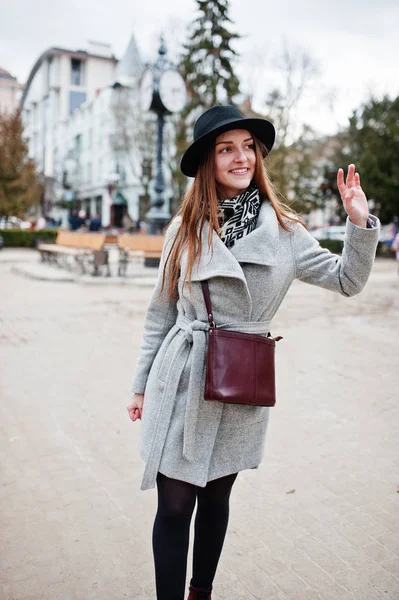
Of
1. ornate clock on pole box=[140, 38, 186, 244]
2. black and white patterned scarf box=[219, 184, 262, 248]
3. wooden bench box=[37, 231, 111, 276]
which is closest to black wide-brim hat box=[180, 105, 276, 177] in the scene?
black and white patterned scarf box=[219, 184, 262, 248]

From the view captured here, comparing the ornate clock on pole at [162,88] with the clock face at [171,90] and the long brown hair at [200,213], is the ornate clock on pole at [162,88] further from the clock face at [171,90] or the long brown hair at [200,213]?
the long brown hair at [200,213]

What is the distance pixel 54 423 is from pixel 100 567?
2019 mm

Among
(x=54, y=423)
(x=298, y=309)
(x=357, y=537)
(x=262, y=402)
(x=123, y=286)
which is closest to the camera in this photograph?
(x=262, y=402)

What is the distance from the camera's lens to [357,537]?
9.71 feet

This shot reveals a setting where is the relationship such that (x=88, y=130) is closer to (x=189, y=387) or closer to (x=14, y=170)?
(x=14, y=170)

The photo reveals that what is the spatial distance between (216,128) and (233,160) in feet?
0.45

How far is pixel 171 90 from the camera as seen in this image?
52.5ft

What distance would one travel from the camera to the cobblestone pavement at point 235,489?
260 cm

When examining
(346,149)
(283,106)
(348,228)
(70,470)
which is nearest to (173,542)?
(348,228)

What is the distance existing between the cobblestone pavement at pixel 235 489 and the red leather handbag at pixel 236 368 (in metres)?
1.15

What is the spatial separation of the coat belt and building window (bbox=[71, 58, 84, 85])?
279 feet

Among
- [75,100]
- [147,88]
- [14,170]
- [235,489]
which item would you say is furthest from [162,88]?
[75,100]

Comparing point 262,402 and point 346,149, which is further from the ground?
point 346,149

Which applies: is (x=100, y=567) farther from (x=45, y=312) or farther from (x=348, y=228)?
(x=45, y=312)
